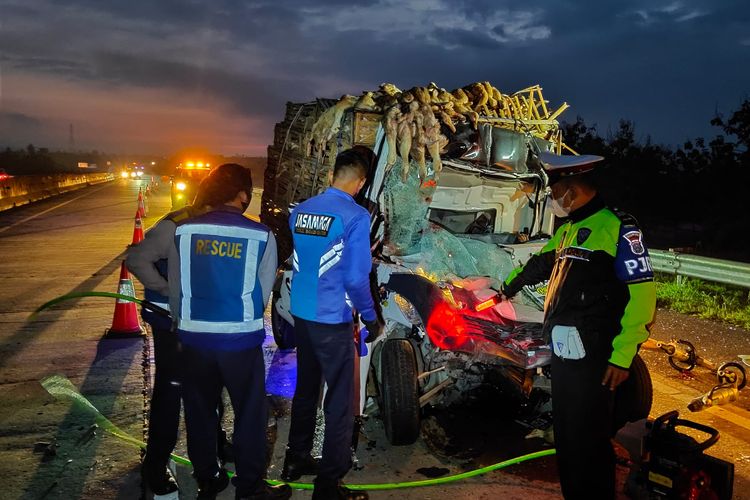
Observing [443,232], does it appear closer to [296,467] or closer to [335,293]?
[335,293]

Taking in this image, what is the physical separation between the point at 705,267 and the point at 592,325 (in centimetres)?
694

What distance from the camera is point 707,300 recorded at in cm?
863

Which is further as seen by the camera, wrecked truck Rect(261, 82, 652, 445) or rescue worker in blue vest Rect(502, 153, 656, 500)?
wrecked truck Rect(261, 82, 652, 445)

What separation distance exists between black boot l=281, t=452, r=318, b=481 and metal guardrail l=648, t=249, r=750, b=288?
6.90 m

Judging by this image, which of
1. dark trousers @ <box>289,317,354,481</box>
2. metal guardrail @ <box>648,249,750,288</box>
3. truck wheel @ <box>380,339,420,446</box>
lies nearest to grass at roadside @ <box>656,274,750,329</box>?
metal guardrail @ <box>648,249,750,288</box>

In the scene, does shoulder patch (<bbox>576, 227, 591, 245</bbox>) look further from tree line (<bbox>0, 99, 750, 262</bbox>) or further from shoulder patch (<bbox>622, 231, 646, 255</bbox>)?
tree line (<bbox>0, 99, 750, 262</bbox>)

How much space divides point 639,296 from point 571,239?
0.44 m

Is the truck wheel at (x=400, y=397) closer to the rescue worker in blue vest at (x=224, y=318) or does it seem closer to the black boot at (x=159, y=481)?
the rescue worker in blue vest at (x=224, y=318)

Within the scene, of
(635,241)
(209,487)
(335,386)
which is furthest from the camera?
(335,386)

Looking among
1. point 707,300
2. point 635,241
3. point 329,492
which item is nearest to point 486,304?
point 635,241

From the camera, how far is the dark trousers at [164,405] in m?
3.35

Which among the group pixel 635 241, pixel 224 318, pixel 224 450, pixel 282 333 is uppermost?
pixel 635 241

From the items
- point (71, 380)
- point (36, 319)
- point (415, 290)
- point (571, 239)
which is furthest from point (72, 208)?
point (571, 239)

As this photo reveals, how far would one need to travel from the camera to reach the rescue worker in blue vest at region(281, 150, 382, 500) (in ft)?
10.9
